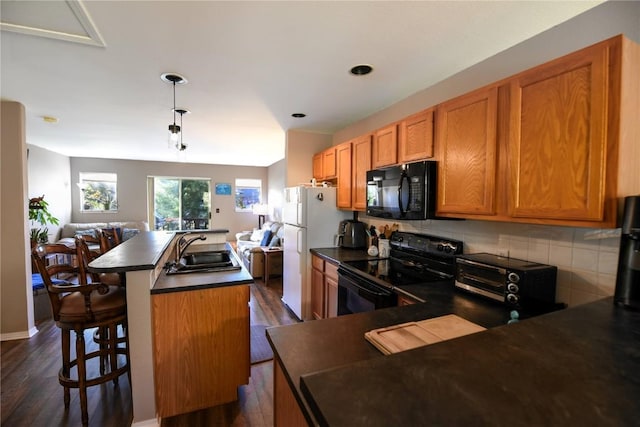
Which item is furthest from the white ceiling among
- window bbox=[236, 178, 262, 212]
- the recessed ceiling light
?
window bbox=[236, 178, 262, 212]

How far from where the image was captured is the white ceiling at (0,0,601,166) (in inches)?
57.1

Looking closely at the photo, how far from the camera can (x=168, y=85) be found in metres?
2.43

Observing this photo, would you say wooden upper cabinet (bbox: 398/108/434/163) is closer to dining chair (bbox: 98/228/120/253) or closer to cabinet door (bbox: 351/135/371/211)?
cabinet door (bbox: 351/135/371/211)

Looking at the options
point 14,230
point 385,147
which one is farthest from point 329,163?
point 14,230

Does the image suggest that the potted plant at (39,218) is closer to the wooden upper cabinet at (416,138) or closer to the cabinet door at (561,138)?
the wooden upper cabinet at (416,138)

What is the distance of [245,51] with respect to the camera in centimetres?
185

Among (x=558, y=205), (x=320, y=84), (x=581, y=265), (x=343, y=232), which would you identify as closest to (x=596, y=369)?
(x=558, y=205)

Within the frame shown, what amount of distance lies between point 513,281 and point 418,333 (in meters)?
0.70

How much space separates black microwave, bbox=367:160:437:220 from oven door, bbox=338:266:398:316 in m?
0.58

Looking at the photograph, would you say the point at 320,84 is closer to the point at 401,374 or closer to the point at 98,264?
the point at 98,264

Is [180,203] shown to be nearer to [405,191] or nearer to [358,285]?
[358,285]

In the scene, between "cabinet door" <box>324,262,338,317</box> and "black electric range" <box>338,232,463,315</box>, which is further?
"cabinet door" <box>324,262,338,317</box>

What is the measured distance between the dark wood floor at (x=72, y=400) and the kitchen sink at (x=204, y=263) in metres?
0.98

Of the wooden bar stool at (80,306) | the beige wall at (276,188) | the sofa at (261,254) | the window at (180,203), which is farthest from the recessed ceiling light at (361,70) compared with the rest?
the window at (180,203)
